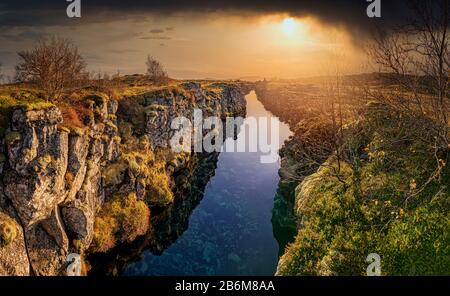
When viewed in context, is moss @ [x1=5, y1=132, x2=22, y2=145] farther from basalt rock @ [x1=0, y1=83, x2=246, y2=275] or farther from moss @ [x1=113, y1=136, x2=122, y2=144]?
moss @ [x1=113, y1=136, x2=122, y2=144]

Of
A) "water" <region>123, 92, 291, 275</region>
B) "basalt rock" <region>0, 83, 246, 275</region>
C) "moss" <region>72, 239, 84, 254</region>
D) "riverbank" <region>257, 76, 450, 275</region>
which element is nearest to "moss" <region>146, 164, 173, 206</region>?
"basalt rock" <region>0, 83, 246, 275</region>

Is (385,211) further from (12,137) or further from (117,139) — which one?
(117,139)

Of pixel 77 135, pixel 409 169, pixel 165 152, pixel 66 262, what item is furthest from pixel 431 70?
pixel 165 152

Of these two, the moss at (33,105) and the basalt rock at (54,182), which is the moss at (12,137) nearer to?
the basalt rock at (54,182)

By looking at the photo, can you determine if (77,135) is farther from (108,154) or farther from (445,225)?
(445,225)

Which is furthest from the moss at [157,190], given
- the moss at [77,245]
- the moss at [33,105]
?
the moss at [33,105]
